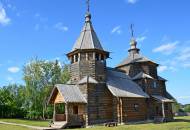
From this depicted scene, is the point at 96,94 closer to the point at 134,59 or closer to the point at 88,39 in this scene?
the point at 88,39

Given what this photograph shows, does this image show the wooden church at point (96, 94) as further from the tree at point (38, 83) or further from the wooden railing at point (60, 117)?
the tree at point (38, 83)

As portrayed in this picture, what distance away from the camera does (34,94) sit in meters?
45.8

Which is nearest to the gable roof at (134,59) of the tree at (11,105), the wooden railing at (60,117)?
the wooden railing at (60,117)

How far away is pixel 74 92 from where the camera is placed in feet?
92.7

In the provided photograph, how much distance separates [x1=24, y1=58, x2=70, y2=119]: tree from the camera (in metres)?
45.7

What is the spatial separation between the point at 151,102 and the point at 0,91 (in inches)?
1053

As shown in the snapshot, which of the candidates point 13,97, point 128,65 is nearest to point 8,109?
point 13,97

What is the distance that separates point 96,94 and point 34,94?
19827mm

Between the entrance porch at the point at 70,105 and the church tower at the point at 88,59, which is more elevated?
the church tower at the point at 88,59

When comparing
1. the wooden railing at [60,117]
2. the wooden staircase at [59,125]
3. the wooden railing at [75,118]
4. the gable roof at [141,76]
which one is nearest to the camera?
the wooden staircase at [59,125]

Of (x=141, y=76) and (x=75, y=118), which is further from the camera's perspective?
(x=141, y=76)

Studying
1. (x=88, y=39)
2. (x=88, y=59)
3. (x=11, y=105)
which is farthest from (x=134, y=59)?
(x=11, y=105)

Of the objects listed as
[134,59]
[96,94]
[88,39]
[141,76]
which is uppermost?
[88,39]

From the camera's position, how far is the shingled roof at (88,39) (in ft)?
101
